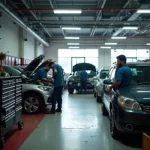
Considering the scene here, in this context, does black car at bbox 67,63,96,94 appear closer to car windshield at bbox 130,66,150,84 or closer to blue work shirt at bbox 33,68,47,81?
blue work shirt at bbox 33,68,47,81

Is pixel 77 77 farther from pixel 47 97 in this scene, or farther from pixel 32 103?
pixel 32 103

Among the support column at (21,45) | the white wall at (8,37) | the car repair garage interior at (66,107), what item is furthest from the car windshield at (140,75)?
the support column at (21,45)

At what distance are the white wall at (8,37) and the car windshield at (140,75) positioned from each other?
7707 millimetres

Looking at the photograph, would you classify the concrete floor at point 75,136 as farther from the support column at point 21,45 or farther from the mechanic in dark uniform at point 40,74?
the support column at point 21,45

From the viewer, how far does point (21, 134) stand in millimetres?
4898

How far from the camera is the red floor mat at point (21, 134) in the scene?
4188 millimetres

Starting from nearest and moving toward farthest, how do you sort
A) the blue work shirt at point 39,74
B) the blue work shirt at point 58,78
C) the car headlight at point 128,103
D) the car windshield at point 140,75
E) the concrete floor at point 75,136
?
1. the car headlight at point 128,103
2. the concrete floor at point 75,136
3. the car windshield at point 140,75
4. the blue work shirt at point 58,78
5. the blue work shirt at point 39,74

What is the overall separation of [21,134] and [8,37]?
8391mm

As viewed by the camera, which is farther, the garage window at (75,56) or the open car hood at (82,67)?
the garage window at (75,56)

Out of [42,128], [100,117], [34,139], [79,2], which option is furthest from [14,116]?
[79,2]

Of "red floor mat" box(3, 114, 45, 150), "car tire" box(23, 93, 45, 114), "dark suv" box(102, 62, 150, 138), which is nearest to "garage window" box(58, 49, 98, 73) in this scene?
"car tire" box(23, 93, 45, 114)

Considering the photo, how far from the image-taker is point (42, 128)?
17.9 feet

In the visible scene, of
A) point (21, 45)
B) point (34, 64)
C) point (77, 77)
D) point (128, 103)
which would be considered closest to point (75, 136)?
point (128, 103)

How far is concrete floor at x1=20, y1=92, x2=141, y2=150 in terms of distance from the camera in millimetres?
4129
